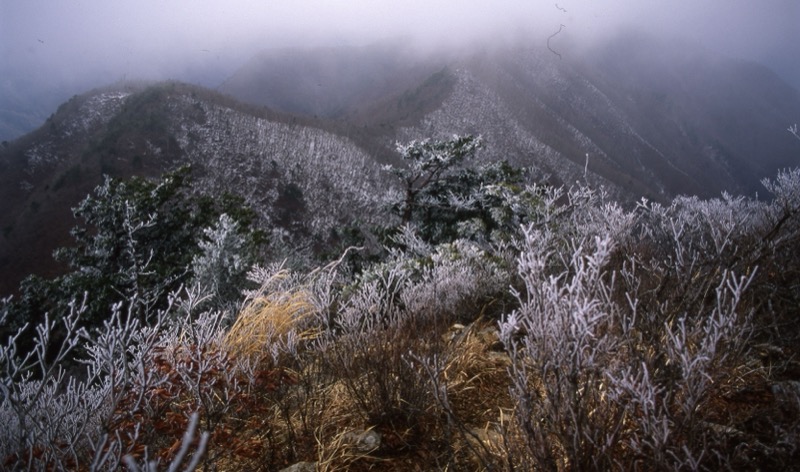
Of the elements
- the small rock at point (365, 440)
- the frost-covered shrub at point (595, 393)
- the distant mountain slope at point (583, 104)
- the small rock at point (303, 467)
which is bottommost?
the distant mountain slope at point (583, 104)

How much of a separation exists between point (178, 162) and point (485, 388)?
44023mm

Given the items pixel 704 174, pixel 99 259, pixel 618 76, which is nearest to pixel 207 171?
pixel 99 259

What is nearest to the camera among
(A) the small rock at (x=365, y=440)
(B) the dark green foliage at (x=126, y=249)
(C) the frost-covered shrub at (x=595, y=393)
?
(C) the frost-covered shrub at (x=595, y=393)

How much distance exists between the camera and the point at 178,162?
130 ft

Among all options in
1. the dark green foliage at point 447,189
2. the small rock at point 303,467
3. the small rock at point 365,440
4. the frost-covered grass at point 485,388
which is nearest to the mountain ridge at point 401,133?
the dark green foliage at point 447,189

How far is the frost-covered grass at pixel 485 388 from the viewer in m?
1.23

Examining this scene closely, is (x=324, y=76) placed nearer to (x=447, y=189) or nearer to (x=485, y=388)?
(x=447, y=189)

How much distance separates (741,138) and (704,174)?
42.9 metres

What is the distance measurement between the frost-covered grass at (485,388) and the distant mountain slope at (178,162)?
2965cm

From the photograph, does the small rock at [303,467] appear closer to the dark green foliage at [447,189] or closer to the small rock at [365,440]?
the small rock at [365,440]

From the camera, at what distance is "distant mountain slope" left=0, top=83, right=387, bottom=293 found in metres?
33.8

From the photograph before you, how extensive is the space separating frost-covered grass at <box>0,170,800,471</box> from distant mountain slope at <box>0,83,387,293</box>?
97.3ft

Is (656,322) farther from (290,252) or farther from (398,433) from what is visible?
(290,252)

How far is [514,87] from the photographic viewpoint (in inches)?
3839
